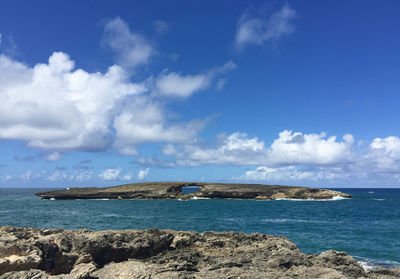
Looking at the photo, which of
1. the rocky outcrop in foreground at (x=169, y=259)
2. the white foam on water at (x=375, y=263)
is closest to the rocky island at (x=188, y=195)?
the white foam on water at (x=375, y=263)

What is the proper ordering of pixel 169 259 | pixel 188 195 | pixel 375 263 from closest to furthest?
pixel 169 259
pixel 375 263
pixel 188 195

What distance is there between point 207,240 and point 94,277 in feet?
29.6

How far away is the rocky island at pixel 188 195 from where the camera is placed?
102125 millimetres

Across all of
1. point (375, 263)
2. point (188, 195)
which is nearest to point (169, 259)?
point (375, 263)

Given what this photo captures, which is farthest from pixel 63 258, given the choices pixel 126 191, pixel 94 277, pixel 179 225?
pixel 126 191

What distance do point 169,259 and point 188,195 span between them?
91771 mm

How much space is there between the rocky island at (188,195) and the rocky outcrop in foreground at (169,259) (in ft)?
282

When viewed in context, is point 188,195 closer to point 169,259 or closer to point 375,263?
point 375,263

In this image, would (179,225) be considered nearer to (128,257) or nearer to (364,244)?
(364,244)

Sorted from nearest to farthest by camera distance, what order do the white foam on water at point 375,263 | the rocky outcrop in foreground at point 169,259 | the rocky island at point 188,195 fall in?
1. the rocky outcrop in foreground at point 169,259
2. the white foam on water at point 375,263
3. the rocky island at point 188,195

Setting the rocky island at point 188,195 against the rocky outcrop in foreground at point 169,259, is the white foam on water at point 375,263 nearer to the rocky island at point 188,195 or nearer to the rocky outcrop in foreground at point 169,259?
the rocky outcrop in foreground at point 169,259

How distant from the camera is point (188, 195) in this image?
104 metres

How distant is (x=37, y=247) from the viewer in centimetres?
1119

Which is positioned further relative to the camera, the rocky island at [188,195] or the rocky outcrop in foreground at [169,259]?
the rocky island at [188,195]
